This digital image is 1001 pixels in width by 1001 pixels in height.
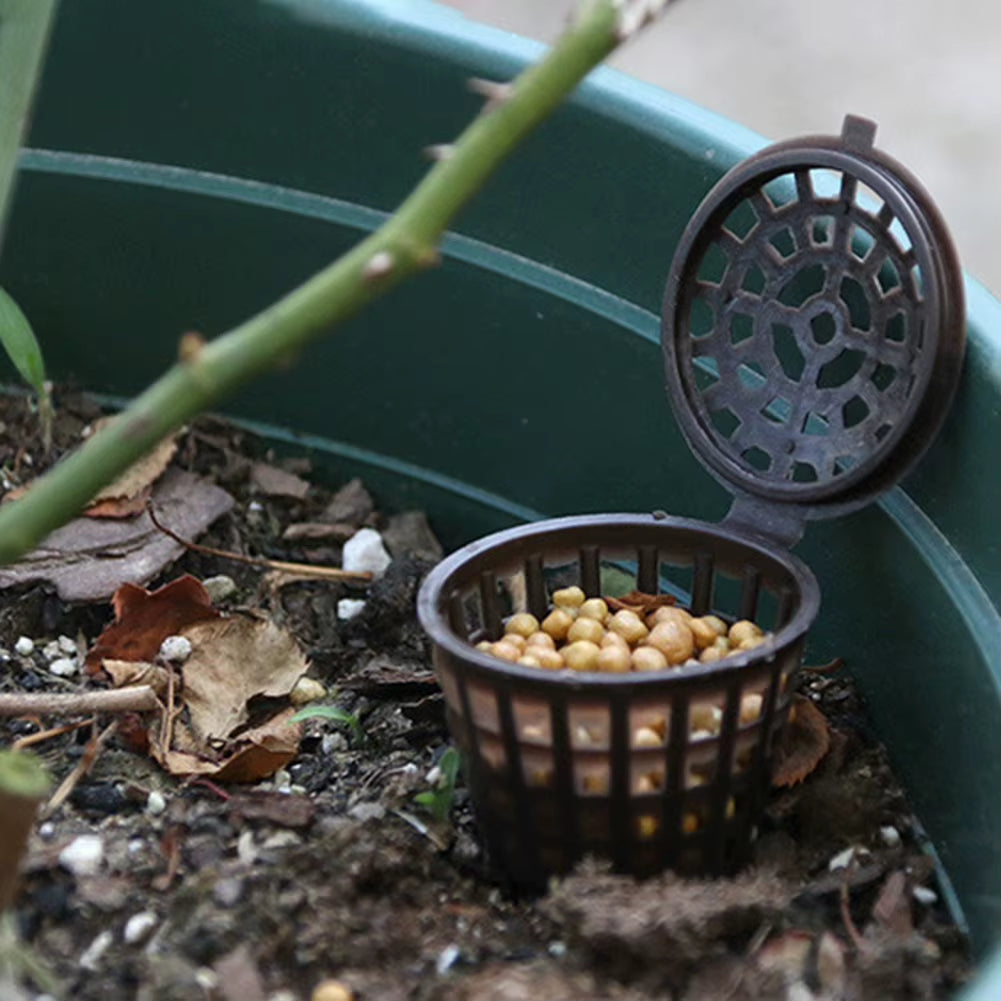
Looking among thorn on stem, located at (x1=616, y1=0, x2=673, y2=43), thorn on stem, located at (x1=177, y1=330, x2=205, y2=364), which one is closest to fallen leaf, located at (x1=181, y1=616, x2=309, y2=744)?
thorn on stem, located at (x1=177, y1=330, x2=205, y2=364)

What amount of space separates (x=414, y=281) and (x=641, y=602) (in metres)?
0.44

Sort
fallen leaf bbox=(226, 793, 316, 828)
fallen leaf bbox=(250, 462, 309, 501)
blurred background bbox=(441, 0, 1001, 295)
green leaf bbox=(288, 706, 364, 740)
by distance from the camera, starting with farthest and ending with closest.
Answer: blurred background bbox=(441, 0, 1001, 295) < fallen leaf bbox=(250, 462, 309, 501) < green leaf bbox=(288, 706, 364, 740) < fallen leaf bbox=(226, 793, 316, 828)

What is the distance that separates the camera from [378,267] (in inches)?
34.5

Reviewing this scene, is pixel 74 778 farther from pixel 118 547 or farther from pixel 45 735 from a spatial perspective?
pixel 118 547

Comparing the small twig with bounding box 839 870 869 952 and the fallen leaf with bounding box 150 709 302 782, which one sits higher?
the small twig with bounding box 839 870 869 952

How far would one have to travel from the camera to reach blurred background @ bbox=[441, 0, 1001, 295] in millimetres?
2574

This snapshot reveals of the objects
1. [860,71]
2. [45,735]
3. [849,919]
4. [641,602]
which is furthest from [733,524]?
[860,71]

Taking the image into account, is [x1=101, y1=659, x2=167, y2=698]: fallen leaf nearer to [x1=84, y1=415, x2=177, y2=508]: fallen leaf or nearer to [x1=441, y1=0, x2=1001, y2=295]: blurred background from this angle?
[x1=84, y1=415, x2=177, y2=508]: fallen leaf

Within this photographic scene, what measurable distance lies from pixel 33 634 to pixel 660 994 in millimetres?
665

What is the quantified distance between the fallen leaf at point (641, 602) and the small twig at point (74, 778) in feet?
1.19

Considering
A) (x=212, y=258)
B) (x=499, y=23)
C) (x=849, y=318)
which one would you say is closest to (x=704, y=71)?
(x=499, y=23)

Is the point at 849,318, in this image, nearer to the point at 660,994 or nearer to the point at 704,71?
the point at 660,994

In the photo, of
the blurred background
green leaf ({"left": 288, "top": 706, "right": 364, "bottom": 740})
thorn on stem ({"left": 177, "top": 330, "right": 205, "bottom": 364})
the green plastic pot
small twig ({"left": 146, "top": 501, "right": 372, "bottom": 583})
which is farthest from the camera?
the blurred background

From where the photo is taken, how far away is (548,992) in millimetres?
902
